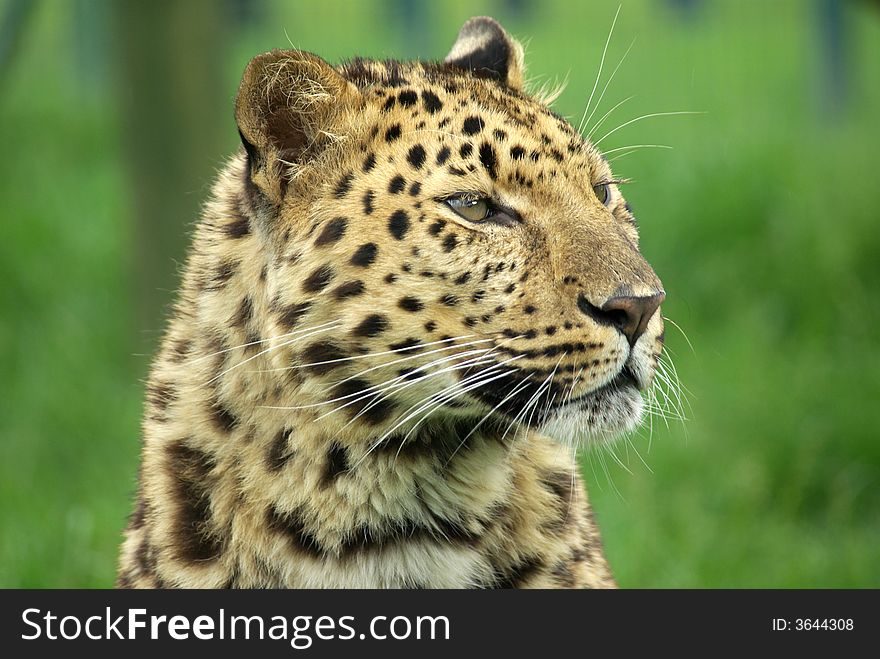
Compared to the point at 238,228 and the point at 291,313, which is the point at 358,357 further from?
the point at 238,228

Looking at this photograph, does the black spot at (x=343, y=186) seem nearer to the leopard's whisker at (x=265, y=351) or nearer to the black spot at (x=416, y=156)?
the black spot at (x=416, y=156)

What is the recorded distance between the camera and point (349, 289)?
12.4 ft

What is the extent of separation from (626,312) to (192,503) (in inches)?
58.8

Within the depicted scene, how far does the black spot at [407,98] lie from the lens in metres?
3.99

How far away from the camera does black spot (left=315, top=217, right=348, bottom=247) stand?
381 cm

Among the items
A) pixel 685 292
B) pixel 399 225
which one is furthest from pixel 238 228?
pixel 685 292

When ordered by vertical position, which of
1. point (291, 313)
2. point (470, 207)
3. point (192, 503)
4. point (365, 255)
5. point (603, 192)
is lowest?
point (192, 503)

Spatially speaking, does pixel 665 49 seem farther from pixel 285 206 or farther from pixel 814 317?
pixel 285 206

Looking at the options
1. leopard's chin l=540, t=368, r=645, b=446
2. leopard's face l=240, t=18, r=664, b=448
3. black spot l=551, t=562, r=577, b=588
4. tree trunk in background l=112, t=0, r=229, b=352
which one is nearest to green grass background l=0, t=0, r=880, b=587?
tree trunk in background l=112, t=0, r=229, b=352

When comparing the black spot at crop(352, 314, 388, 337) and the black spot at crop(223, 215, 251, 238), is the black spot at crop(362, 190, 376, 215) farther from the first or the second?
the black spot at crop(223, 215, 251, 238)

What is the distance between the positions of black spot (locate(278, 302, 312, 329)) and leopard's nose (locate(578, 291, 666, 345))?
80 centimetres

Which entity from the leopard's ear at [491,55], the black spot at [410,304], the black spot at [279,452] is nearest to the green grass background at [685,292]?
the black spot at [410,304]

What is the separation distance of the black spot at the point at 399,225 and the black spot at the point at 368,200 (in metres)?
0.08

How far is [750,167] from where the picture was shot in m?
9.88
